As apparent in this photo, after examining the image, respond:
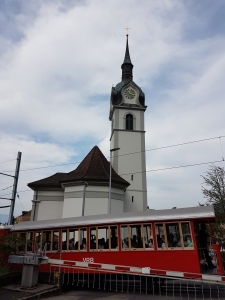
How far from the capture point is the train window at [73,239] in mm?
11586

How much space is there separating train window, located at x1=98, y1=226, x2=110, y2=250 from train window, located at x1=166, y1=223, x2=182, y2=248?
8.12ft

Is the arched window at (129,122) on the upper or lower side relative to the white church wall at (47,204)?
upper

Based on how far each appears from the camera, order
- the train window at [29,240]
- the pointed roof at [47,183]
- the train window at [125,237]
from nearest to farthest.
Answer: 1. the train window at [125,237]
2. the train window at [29,240]
3. the pointed roof at [47,183]

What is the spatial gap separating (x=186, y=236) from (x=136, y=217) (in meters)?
1.93

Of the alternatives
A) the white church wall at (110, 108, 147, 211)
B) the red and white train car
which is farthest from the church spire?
the red and white train car

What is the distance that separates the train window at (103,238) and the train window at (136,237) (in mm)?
1059

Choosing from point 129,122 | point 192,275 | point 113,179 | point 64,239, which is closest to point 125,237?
point 192,275

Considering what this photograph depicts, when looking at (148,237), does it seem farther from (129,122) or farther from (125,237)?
(129,122)

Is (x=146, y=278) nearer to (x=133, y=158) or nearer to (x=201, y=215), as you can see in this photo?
(x=201, y=215)

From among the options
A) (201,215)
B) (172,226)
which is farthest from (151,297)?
(201,215)

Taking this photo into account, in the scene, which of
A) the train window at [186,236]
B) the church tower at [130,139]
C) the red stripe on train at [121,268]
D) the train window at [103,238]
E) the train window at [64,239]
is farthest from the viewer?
the church tower at [130,139]

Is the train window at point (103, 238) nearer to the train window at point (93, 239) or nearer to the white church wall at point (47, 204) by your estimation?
the train window at point (93, 239)

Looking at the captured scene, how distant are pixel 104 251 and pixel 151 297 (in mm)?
2616

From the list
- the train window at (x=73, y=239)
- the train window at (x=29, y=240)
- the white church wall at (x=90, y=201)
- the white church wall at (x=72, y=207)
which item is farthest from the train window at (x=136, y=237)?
the white church wall at (x=72, y=207)
